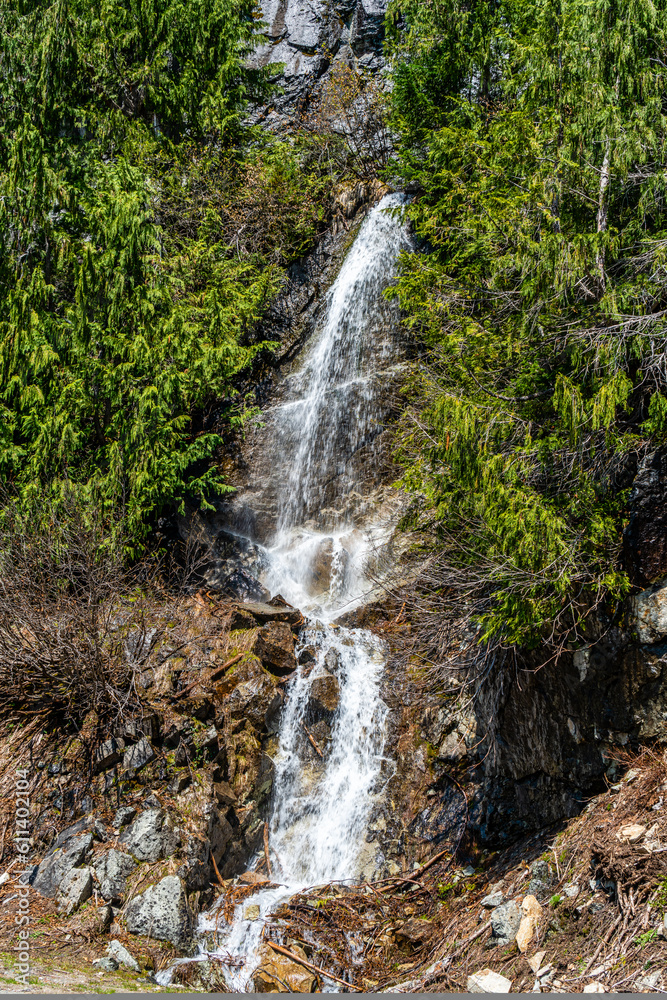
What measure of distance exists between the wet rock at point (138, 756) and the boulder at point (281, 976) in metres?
2.47

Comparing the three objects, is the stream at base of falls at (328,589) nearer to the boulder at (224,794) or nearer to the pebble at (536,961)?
the boulder at (224,794)

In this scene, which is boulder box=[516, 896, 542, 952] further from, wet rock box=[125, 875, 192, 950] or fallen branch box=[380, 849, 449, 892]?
wet rock box=[125, 875, 192, 950]

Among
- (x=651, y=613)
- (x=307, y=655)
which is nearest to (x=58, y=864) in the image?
(x=307, y=655)

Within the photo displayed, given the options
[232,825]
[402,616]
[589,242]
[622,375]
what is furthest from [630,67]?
[232,825]

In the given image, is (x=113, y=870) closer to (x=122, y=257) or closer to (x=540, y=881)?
(x=540, y=881)

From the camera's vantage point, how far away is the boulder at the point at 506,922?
5.46m

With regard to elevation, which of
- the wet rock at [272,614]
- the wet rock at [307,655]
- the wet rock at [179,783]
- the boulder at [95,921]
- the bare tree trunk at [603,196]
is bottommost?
the boulder at [95,921]

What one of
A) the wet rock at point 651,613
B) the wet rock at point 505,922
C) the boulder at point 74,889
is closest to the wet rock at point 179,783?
the boulder at point 74,889

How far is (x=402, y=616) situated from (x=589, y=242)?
572cm

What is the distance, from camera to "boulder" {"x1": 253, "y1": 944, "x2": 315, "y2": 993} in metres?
6.29

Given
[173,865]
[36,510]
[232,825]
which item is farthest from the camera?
[36,510]

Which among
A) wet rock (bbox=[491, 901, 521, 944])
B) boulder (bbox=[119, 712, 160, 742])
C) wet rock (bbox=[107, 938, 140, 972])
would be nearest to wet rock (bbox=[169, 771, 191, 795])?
boulder (bbox=[119, 712, 160, 742])

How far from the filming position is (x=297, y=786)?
28.6ft

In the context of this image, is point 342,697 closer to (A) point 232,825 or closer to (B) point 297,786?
(B) point 297,786
